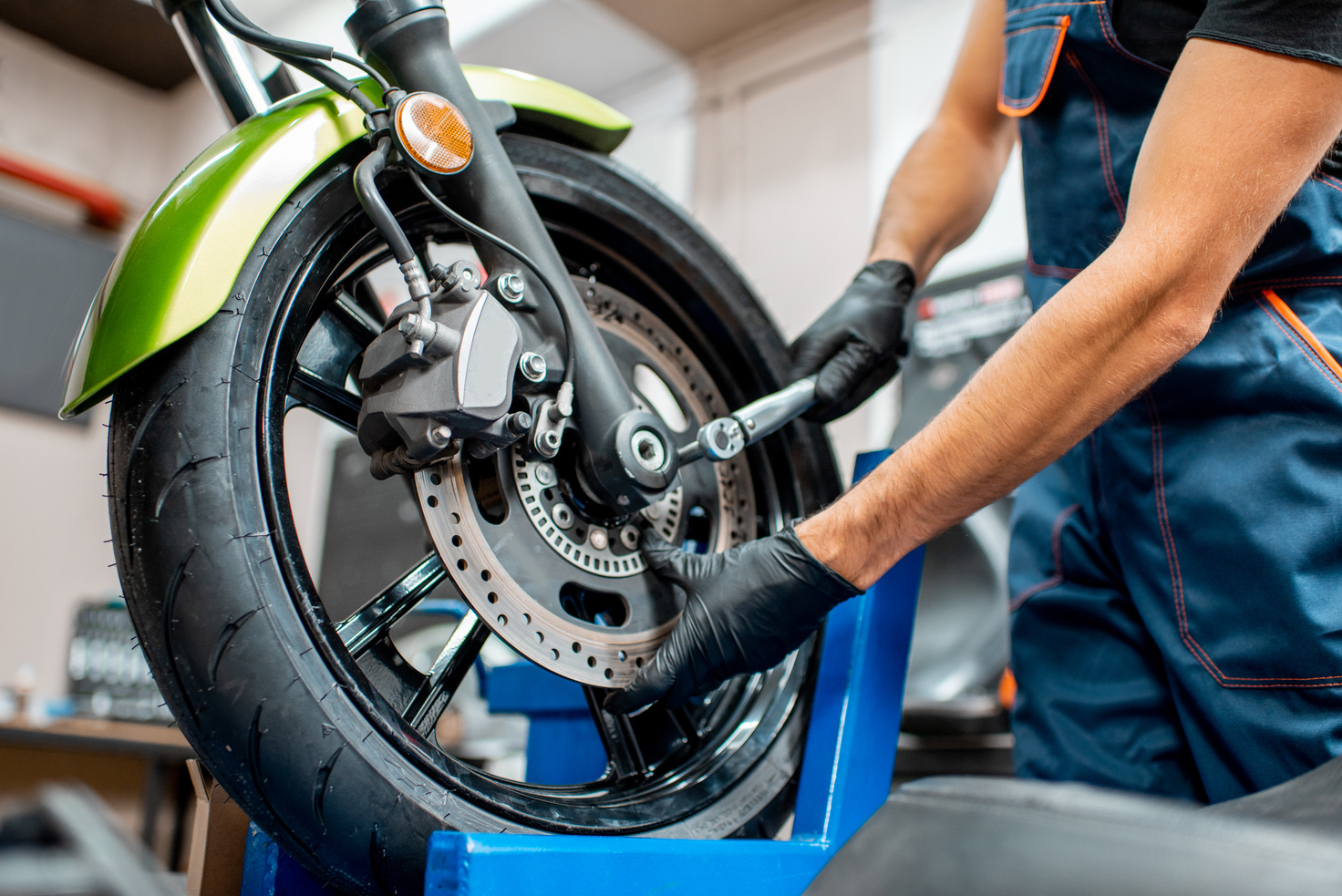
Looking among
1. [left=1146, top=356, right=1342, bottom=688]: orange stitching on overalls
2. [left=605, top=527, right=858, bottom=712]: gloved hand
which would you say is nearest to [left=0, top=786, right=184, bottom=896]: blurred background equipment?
[left=605, top=527, right=858, bottom=712]: gloved hand

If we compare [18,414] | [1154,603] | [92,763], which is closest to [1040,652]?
[1154,603]

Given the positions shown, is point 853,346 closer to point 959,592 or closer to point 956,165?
point 956,165

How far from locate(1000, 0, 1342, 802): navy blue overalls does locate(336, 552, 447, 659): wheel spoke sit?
696mm

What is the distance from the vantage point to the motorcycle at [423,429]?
583mm

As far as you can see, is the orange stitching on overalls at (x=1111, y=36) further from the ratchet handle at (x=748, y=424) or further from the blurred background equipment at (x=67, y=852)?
the blurred background equipment at (x=67, y=852)

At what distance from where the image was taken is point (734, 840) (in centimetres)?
64

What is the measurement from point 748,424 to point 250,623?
18.5 inches

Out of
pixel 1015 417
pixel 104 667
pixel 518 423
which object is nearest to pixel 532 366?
pixel 518 423

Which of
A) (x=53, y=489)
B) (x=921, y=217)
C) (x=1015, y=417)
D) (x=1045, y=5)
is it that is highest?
(x=53, y=489)

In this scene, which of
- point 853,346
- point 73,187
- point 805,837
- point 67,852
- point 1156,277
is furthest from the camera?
point 73,187

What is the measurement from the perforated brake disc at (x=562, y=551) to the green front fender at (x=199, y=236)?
21 centimetres

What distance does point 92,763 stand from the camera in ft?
10.1

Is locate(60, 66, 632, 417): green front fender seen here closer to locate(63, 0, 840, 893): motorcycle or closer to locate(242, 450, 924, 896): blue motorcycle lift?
locate(63, 0, 840, 893): motorcycle

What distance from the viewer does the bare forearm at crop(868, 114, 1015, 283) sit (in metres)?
1.17
